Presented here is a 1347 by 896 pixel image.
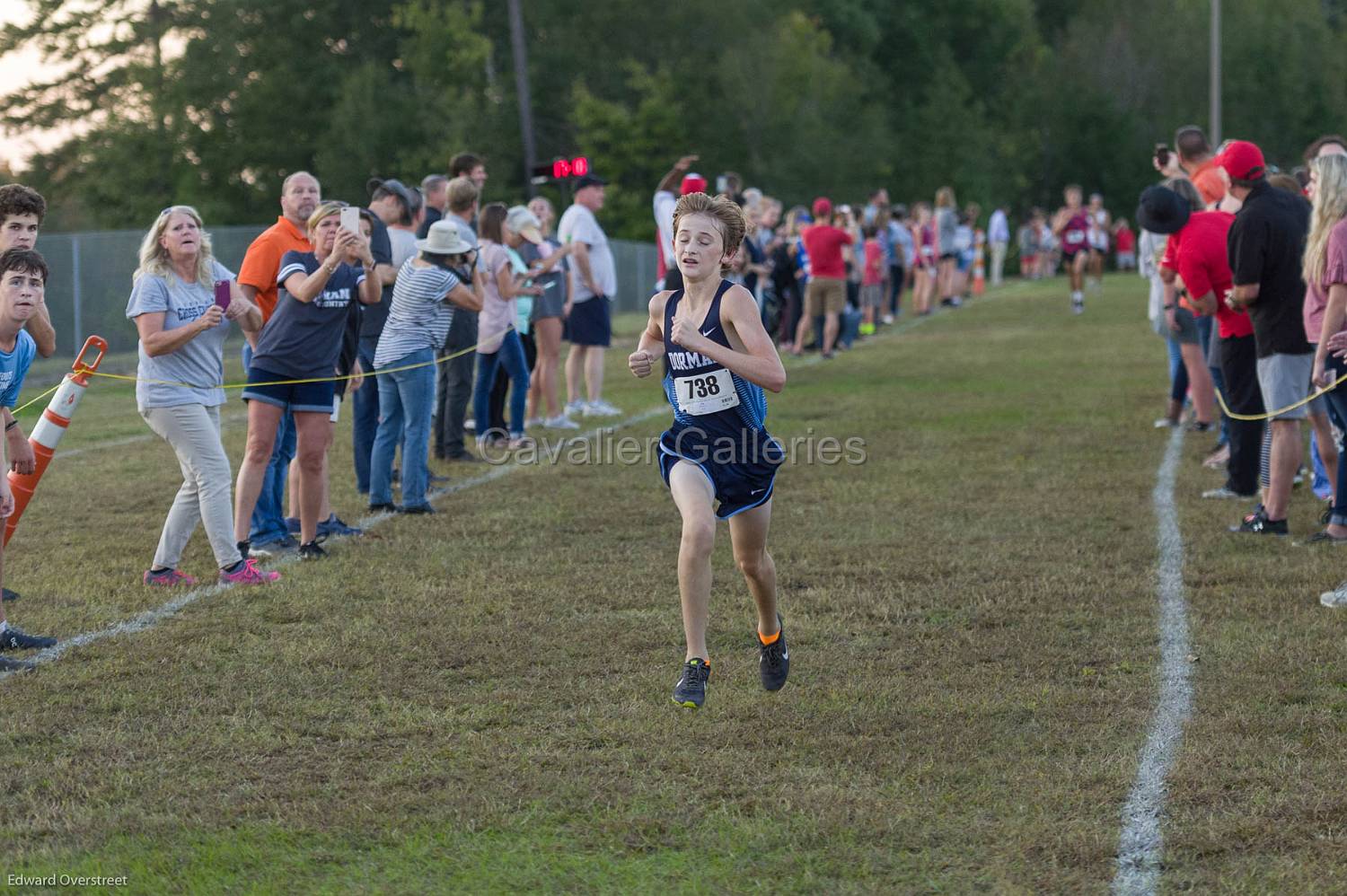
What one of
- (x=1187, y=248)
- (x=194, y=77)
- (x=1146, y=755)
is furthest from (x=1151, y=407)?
(x=194, y=77)

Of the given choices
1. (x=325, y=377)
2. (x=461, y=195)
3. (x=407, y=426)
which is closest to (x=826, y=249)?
(x=461, y=195)

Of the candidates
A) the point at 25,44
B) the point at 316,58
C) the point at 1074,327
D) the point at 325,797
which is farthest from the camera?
the point at 316,58

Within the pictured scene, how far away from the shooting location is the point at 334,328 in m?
8.63

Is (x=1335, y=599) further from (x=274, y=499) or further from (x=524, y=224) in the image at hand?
(x=524, y=224)

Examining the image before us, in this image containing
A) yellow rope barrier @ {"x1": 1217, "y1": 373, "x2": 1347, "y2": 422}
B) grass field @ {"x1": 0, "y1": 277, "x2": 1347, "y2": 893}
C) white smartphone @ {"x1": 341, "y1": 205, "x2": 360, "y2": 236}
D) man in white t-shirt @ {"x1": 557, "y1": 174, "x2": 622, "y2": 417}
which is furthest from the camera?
man in white t-shirt @ {"x1": 557, "y1": 174, "x2": 622, "y2": 417}

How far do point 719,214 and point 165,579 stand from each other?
12.5 ft

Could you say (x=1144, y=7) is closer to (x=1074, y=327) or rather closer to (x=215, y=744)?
(x=1074, y=327)

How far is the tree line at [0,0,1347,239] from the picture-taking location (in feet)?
157

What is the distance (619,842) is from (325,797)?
1012 mm

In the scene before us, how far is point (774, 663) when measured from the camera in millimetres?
6117

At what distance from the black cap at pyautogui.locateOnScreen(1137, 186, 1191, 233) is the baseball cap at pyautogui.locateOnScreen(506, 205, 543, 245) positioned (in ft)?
17.8

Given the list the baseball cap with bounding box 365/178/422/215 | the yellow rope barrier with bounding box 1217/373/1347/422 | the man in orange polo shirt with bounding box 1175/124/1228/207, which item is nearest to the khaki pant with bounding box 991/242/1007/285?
the man in orange polo shirt with bounding box 1175/124/1228/207

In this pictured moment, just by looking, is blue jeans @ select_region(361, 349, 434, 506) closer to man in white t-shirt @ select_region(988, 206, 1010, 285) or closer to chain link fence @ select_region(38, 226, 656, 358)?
chain link fence @ select_region(38, 226, 656, 358)

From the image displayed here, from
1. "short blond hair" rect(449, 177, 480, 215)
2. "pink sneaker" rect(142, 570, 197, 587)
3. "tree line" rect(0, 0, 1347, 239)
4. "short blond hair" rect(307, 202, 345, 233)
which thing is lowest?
"pink sneaker" rect(142, 570, 197, 587)
